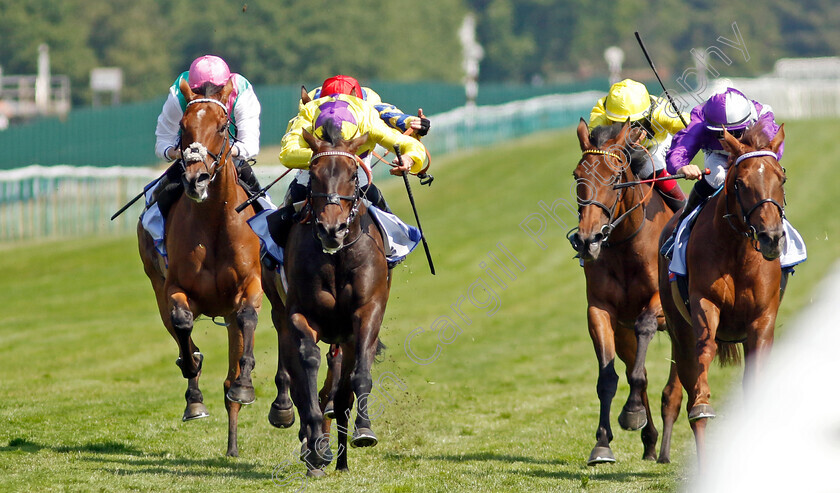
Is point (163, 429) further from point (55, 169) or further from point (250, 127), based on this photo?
point (55, 169)

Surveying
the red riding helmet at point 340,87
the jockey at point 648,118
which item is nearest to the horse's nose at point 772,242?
the jockey at point 648,118

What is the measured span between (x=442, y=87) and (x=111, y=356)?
96.2ft

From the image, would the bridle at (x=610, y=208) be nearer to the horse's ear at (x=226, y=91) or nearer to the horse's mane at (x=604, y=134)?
the horse's mane at (x=604, y=134)

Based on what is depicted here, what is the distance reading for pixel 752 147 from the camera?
681cm

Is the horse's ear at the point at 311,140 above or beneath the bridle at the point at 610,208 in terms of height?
above

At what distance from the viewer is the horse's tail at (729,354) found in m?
7.89

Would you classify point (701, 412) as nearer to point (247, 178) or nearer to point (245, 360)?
point (245, 360)

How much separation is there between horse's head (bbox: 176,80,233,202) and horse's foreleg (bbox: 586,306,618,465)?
269cm

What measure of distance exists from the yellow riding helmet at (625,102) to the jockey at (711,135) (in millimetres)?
517

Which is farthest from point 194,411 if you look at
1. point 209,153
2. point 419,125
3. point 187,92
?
point 419,125

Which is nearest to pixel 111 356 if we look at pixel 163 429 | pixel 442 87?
pixel 163 429

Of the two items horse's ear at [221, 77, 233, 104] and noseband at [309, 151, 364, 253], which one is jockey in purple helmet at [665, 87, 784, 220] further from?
horse's ear at [221, 77, 233, 104]

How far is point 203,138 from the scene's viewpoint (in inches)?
296

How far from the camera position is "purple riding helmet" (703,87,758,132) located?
7359mm
